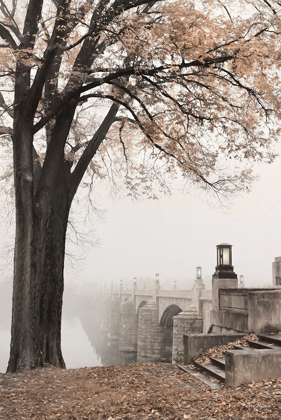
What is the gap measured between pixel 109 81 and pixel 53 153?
2276 mm

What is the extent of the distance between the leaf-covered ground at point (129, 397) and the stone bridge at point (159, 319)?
1081 cm

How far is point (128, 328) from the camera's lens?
4728cm

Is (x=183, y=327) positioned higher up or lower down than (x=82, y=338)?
higher up

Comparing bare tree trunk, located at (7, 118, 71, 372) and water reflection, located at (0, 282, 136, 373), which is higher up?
bare tree trunk, located at (7, 118, 71, 372)

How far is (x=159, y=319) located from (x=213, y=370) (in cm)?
3177

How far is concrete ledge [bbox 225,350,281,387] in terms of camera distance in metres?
6.16

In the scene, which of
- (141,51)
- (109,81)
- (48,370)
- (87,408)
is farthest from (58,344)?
(141,51)

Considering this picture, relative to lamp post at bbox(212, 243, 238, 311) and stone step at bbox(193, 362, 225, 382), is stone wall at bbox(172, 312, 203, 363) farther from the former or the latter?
stone step at bbox(193, 362, 225, 382)

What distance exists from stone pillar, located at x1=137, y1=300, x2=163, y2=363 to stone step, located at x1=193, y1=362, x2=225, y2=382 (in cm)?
3113

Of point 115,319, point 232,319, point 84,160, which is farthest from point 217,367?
point 115,319

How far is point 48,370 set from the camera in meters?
8.20

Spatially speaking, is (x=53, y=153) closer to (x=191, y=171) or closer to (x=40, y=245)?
(x=40, y=245)

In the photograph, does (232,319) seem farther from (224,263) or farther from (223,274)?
(224,263)

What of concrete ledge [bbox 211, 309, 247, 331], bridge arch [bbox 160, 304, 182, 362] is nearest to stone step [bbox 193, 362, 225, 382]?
concrete ledge [bbox 211, 309, 247, 331]
